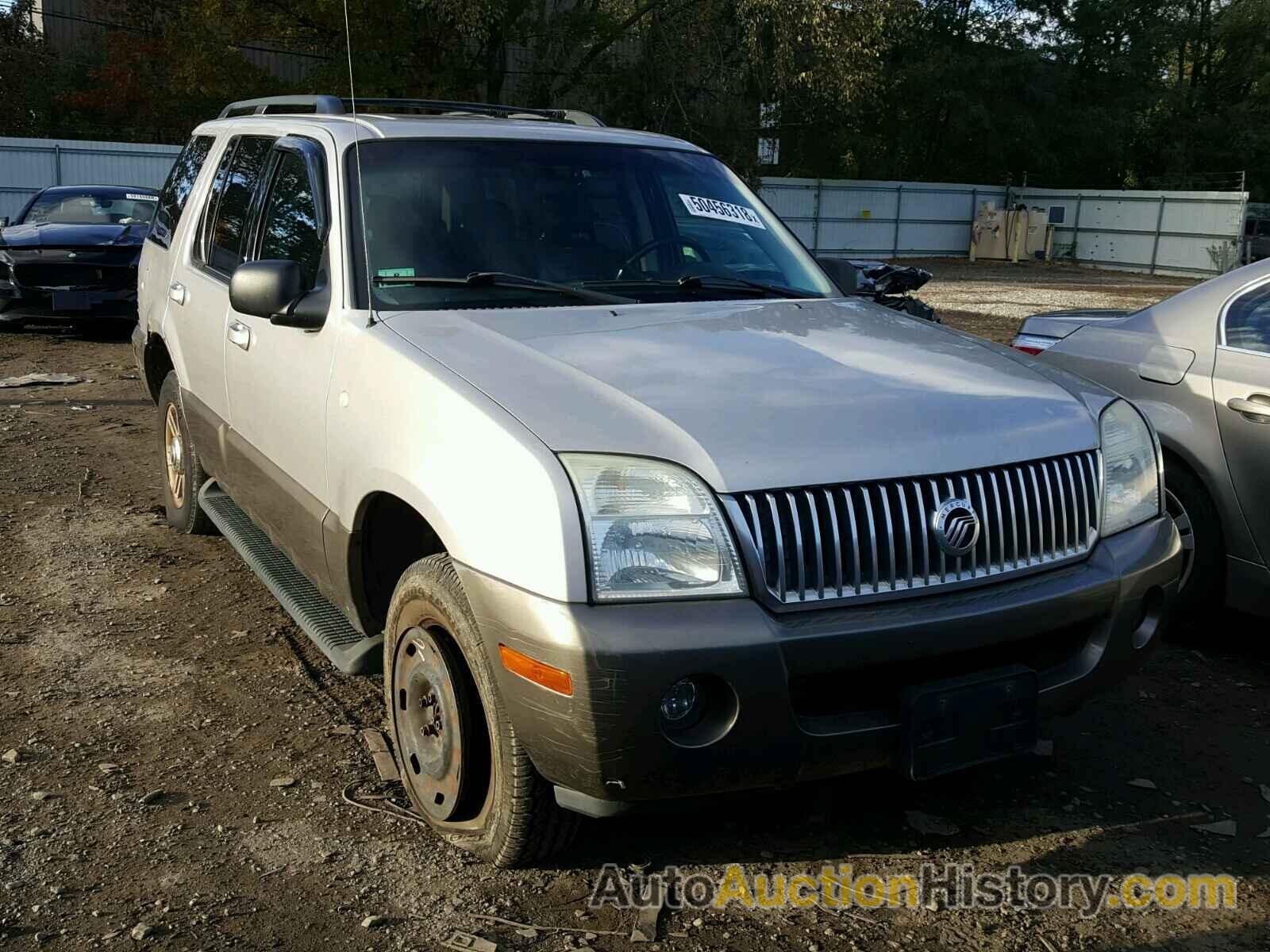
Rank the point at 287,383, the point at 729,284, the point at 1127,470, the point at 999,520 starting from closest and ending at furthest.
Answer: the point at 999,520 < the point at 1127,470 < the point at 287,383 < the point at 729,284

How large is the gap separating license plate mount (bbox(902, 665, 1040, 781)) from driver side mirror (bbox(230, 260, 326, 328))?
2042 mm

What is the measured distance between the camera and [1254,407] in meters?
4.43

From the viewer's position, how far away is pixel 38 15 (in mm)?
35906

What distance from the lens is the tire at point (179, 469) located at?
5629mm

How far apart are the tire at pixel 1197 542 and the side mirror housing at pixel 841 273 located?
1375 mm

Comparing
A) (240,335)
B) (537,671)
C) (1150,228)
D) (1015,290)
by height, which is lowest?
(1015,290)

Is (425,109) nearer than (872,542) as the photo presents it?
No

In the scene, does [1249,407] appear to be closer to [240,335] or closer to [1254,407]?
[1254,407]

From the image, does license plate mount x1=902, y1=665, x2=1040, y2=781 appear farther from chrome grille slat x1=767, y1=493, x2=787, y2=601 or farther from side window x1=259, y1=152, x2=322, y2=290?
side window x1=259, y1=152, x2=322, y2=290

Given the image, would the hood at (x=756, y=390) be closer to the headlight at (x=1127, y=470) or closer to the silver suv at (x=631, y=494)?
the silver suv at (x=631, y=494)

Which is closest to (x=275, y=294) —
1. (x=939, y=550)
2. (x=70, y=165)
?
(x=939, y=550)

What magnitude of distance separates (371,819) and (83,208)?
12.5 metres

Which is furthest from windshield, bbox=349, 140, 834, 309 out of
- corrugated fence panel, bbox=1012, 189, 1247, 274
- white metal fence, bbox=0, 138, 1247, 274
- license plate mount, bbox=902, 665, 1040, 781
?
corrugated fence panel, bbox=1012, 189, 1247, 274

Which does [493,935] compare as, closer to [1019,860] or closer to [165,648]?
[1019,860]
